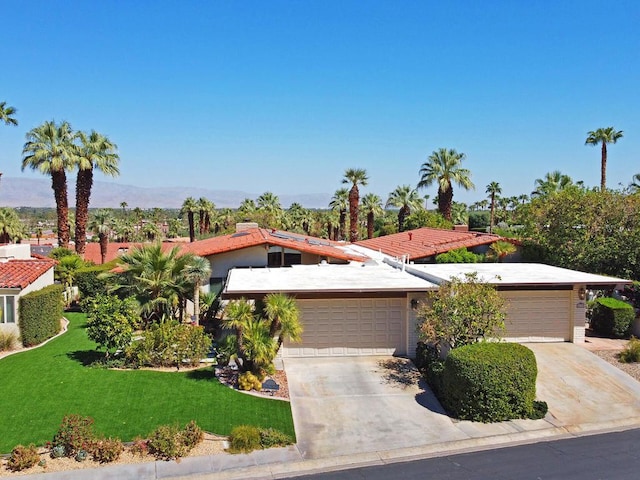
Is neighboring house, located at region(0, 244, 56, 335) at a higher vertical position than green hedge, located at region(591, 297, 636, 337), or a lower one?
higher

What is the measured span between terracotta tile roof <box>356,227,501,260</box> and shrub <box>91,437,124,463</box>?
2109 cm

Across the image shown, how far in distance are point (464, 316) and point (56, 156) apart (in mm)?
32124

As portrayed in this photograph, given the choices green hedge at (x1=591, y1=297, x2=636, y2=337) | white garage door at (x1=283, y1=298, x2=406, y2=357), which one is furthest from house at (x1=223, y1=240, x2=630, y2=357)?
green hedge at (x1=591, y1=297, x2=636, y2=337)

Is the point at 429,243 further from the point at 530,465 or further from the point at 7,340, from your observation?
the point at 7,340

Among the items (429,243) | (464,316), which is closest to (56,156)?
(429,243)

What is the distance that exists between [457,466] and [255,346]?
6.51 m

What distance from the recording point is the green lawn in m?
12.8

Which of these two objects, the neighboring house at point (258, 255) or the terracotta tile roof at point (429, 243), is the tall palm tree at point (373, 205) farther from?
the neighboring house at point (258, 255)

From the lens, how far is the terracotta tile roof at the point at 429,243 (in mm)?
30781

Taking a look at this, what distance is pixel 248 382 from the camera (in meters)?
15.3

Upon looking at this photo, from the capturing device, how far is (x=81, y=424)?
1185 cm

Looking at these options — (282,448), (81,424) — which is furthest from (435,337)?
(81,424)

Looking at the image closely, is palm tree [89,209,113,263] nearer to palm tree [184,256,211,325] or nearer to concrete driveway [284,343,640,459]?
palm tree [184,256,211,325]

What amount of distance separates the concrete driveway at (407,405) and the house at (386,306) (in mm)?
661
